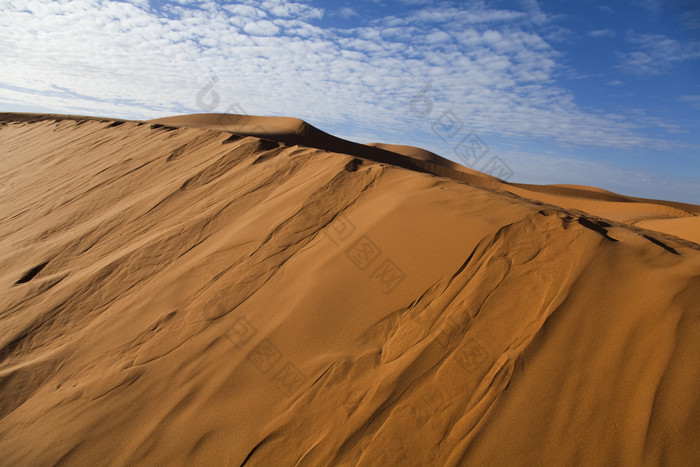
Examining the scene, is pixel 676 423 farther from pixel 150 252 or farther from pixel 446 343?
pixel 150 252

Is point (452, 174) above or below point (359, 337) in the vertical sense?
above

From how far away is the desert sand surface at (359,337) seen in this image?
1.69 meters

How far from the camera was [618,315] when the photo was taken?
6.30 ft

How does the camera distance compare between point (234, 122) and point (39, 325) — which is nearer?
point (39, 325)

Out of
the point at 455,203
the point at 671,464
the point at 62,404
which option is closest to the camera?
the point at 671,464

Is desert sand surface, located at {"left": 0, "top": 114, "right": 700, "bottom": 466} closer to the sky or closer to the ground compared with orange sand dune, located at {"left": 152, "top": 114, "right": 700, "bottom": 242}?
closer to the ground

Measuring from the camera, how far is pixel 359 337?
2184mm

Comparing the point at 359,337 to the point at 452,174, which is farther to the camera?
the point at 452,174

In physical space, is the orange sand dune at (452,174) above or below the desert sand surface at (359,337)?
above

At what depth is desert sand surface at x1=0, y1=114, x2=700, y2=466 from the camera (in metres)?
1.69

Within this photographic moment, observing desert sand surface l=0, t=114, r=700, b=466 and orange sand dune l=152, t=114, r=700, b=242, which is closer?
desert sand surface l=0, t=114, r=700, b=466

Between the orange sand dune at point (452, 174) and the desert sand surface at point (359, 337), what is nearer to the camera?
the desert sand surface at point (359, 337)

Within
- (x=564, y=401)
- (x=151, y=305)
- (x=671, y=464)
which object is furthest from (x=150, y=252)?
(x=671, y=464)

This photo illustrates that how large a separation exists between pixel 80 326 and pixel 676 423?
346cm
